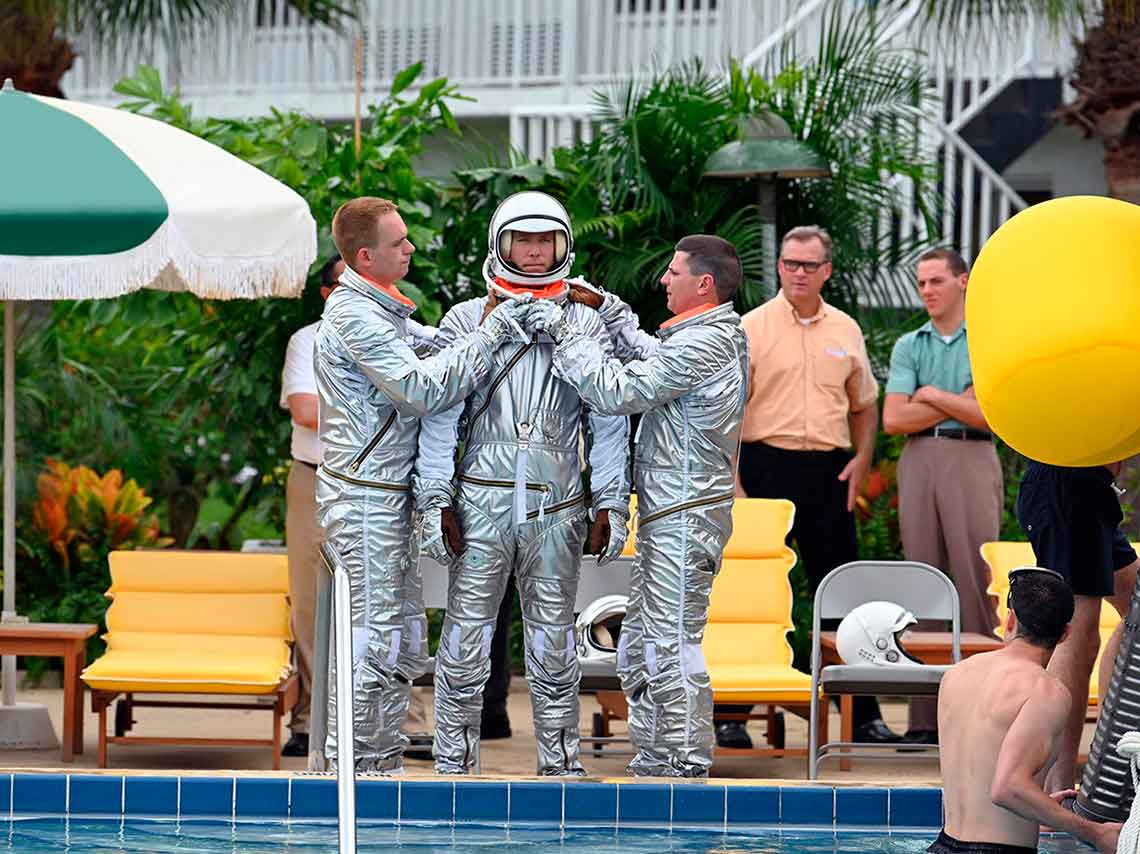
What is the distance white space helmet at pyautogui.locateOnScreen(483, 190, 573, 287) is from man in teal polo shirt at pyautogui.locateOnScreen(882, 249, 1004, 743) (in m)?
2.29

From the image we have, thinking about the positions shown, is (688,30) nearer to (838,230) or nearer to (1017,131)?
(1017,131)

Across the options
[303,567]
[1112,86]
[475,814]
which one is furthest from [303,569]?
[1112,86]

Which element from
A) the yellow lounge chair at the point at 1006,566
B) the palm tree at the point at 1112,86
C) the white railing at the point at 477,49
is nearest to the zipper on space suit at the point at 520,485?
the yellow lounge chair at the point at 1006,566

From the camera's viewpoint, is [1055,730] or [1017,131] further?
[1017,131]

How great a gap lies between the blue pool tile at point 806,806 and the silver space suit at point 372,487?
135cm

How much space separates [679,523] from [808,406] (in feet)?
6.17

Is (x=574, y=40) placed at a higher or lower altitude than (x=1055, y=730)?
higher

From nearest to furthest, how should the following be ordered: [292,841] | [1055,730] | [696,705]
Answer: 1. [1055,730]
2. [292,841]
3. [696,705]

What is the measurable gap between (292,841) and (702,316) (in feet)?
7.47

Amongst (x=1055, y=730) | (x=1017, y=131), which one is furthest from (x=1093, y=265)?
(x=1017, y=131)

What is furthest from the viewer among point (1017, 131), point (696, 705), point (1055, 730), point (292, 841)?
point (1017, 131)

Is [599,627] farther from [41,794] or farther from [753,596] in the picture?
[41,794]

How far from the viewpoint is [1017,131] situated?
1642 cm

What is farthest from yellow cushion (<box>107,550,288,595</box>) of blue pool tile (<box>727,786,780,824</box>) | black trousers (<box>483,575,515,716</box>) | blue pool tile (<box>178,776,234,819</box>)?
blue pool tile (<box>727,786,780,824</box>)
